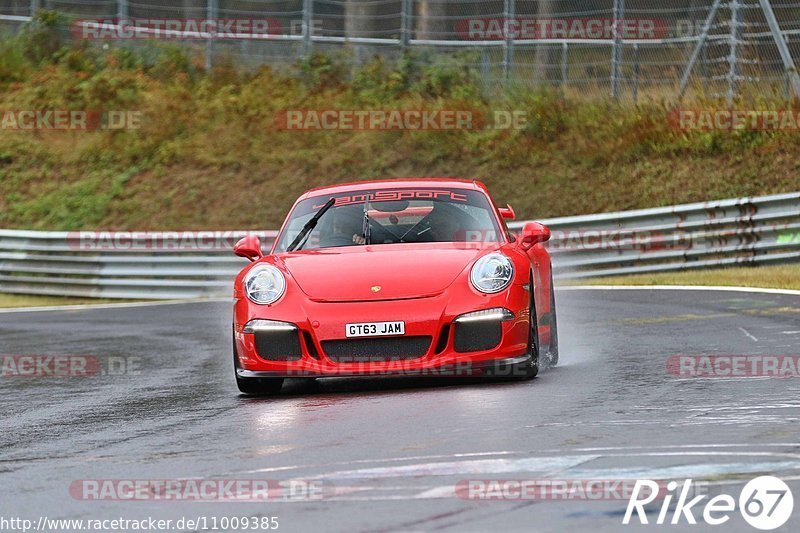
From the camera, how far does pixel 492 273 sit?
864 cm

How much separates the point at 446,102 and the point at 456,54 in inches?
41.4

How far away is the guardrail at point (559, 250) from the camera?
19469mm

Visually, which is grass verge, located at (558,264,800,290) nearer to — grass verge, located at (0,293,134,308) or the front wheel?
Answer: grass verge, located at (0,293,134,308)

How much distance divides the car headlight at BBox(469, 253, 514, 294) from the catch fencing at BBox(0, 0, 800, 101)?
15162mm

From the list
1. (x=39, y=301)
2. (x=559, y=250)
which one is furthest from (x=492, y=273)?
(x=39, y=301)

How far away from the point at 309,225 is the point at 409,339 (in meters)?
1.69

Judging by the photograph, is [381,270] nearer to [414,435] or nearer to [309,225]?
[309,225]

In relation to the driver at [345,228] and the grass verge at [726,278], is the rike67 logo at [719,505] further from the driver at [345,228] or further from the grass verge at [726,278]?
the grass verge at [726,278]

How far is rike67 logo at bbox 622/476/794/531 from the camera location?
4.79 metres

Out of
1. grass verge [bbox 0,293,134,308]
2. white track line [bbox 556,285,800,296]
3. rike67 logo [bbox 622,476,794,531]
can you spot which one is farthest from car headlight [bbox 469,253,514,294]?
grass verge [bbox 0,293,134,308]

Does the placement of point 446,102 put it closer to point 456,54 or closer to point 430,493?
point 456,54

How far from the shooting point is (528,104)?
26.7 metres

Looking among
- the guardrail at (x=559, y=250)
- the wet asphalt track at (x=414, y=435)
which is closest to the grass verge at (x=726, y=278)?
the guardrail at (x=559, y=250)

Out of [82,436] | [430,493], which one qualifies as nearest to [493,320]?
[82,436]
